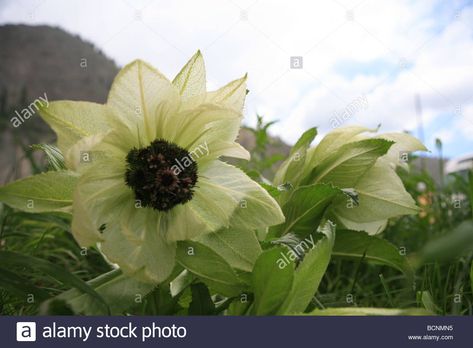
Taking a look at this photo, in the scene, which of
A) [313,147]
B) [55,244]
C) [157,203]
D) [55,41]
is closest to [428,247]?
[157,203]

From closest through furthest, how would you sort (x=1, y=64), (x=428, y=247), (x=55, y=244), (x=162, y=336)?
(x=428, y=247), (x=162, y=336), (x=55, y=244), (x=1, y=64)

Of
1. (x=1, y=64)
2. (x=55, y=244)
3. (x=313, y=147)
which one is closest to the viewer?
(x=313, y=147)

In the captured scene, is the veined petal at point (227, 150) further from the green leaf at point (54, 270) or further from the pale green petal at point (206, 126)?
the green leaf at point (54, 270)

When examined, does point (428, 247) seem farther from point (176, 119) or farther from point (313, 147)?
point (313, 147)

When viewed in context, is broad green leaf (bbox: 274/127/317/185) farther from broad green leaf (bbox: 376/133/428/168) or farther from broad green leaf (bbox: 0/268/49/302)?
broad green leaf (bbox: 0/268/49/302)

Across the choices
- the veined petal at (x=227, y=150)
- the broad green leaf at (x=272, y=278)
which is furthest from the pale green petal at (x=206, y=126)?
the broad green leaf at (x=272, y=278)

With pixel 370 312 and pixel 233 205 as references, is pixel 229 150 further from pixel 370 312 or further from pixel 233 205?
pixel 370 312

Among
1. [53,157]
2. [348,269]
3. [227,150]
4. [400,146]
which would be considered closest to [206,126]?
[227,150]

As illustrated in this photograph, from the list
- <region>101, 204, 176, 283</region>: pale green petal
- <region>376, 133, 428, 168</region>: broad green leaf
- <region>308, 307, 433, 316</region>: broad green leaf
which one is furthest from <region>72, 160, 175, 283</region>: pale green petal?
<region>376, 133, 428, 168</region>: broad green leaf

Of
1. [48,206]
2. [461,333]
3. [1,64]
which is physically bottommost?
[461,333]
